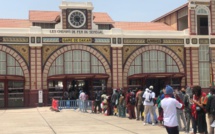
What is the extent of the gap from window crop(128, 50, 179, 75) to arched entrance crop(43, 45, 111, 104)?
2.83 m

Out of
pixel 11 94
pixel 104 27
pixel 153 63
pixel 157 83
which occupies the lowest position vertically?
pixel 11 94

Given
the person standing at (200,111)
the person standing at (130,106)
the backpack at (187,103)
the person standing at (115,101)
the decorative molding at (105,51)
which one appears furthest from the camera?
the decorative molding at (105,51)

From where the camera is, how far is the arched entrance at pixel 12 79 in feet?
108

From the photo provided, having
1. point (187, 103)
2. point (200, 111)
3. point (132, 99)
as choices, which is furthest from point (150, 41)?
point (200, 111)

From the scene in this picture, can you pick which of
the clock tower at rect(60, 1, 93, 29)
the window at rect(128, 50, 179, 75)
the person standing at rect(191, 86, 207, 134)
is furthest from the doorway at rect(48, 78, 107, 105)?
the person standing at rect(191, 86, 207, 134)

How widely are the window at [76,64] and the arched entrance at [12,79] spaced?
260 cm

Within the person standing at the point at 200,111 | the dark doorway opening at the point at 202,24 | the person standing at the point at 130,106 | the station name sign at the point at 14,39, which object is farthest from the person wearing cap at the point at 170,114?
the dark doorway opening at the point at 202,24

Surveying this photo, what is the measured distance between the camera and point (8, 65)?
3312 centimetres

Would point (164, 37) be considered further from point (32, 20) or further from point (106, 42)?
point (32, 20)

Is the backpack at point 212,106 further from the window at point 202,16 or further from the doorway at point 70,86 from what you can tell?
the window at point 202,16

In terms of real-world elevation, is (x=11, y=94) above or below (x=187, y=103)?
below

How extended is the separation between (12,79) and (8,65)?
4.59 ft

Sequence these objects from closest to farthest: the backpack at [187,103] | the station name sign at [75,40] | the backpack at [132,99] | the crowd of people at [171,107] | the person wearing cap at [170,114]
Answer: the person wearing cap at [170,114]
the crowd of people at [171,107]
the backpack at [187,103]
the backpack at [132,99]
the station name sign at [75,40]

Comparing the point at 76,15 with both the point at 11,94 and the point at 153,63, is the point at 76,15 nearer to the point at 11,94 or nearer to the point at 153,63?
the point at 153,63
